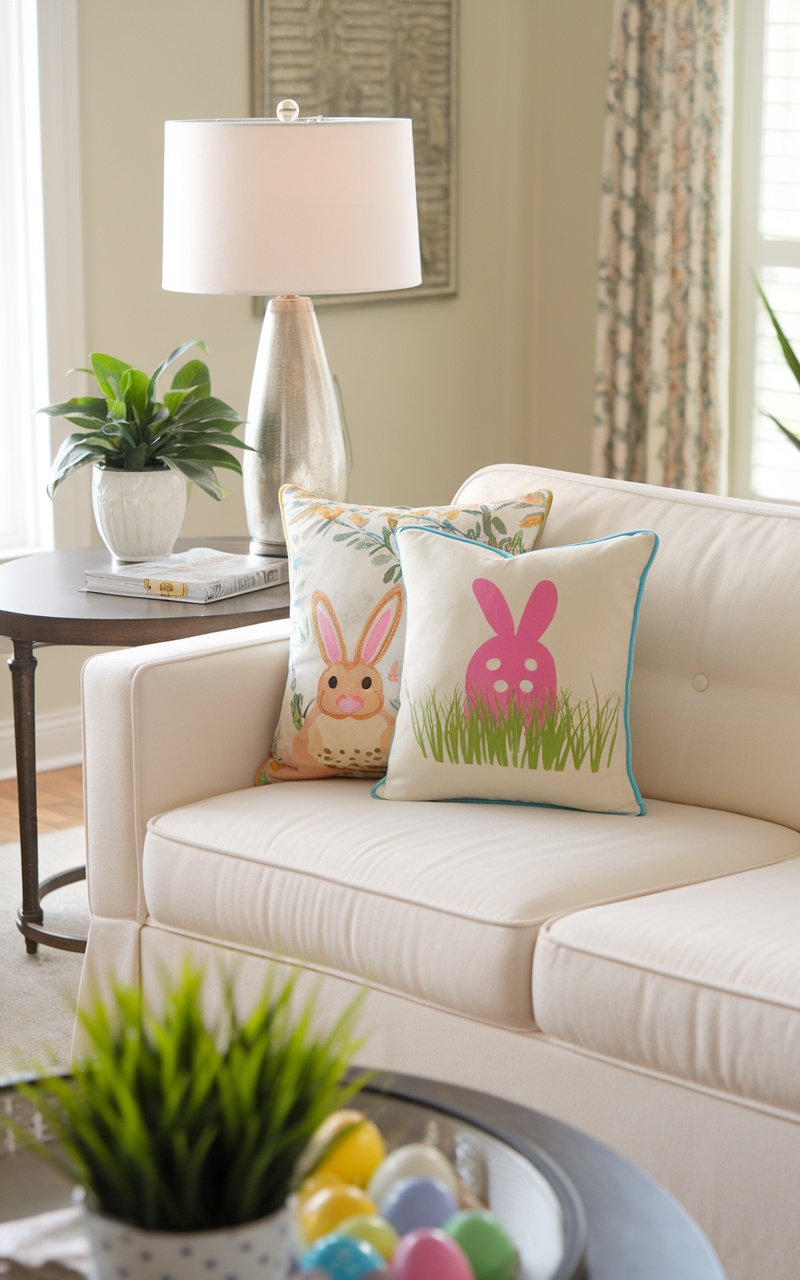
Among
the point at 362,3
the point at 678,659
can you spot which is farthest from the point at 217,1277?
the point at 362,3

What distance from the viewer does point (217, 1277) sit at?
94 centimetres

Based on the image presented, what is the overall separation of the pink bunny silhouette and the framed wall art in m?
2.26

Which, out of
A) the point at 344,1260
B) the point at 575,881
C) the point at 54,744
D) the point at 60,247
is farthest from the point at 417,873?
the point at 60,247

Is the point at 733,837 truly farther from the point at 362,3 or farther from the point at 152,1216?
the point at 362,3

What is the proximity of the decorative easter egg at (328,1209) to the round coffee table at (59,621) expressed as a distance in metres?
1.48

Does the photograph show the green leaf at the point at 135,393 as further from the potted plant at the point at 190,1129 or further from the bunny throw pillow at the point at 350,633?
the potted plant at the point at 190,1129

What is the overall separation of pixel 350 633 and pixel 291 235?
0.76m

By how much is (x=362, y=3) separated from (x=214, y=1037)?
3.85 metres

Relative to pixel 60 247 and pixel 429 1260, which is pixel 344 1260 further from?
pixel 60 247

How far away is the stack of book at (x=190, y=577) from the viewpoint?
261cm

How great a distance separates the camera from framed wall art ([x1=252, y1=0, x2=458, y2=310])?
405cm

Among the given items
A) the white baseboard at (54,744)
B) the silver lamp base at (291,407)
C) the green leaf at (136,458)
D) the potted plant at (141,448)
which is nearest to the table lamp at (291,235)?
the silver lamp base at (291,407)

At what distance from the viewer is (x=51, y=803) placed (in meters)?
3.66

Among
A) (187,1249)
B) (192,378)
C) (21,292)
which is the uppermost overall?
(21,292)
